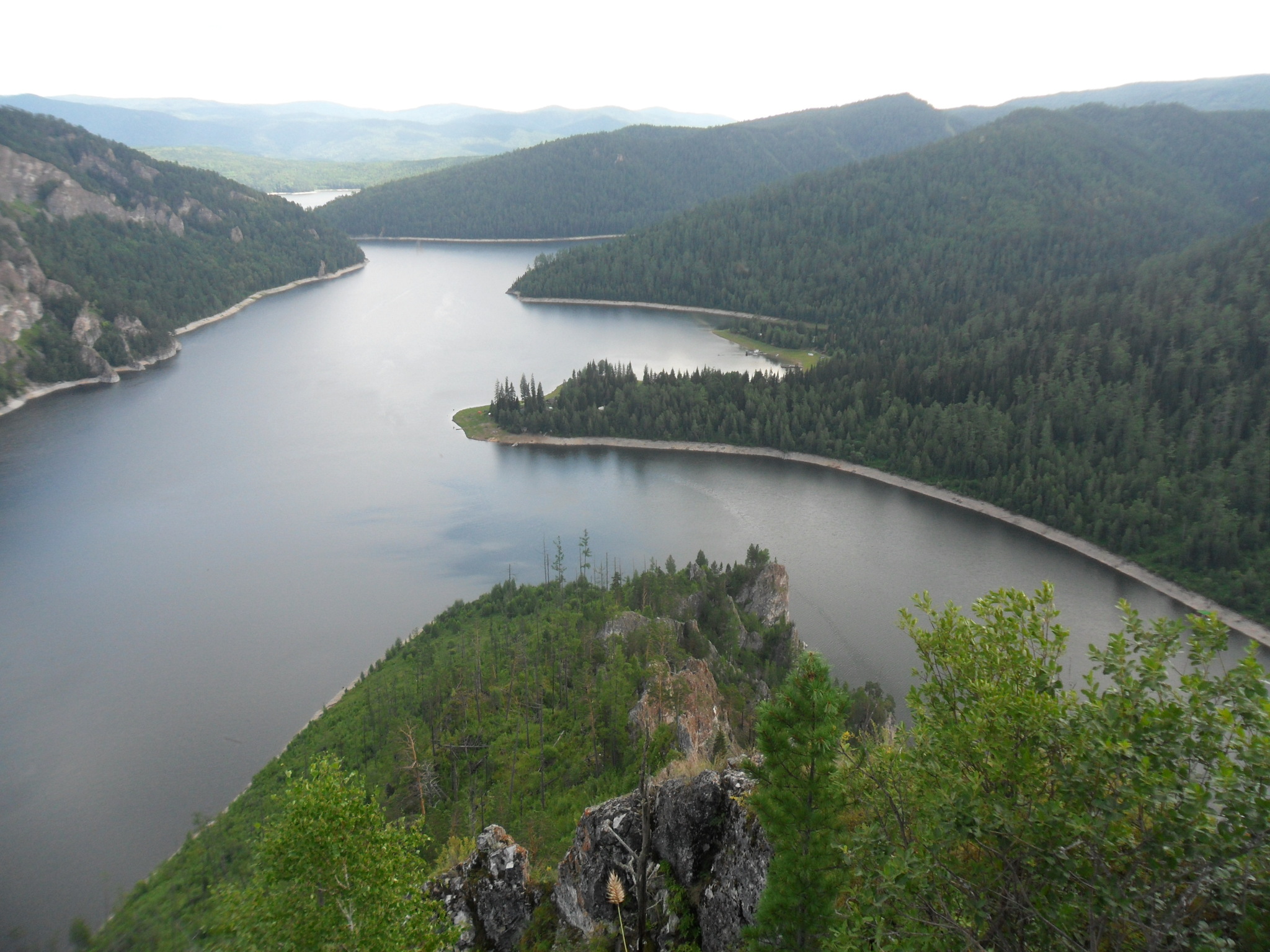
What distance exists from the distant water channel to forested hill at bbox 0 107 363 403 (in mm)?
13783

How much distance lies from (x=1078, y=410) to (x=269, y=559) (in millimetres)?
86884

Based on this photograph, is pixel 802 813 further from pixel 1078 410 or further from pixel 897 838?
pixel 1078 410

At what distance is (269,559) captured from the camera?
7194 centimetres

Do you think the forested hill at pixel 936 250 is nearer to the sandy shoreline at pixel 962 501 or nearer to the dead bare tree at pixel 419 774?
the sandy shoreline at pixel 962 501

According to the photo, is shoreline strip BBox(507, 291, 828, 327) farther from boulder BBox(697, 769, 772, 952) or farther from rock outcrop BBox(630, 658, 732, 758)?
boulder BBox(697, 769, 772, 952)

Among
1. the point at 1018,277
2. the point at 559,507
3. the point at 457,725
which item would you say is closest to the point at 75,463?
the point at 559,507

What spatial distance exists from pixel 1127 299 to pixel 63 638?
413ft

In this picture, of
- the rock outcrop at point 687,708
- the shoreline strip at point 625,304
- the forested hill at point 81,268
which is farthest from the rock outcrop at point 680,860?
the shoreline strip at point 625,304

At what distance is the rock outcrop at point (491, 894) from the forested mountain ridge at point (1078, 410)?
65.9 meters

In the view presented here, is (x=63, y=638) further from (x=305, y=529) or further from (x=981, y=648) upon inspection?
(x=981, y=648)

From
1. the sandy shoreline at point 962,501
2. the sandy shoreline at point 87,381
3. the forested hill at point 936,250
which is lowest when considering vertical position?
the sandy shoreline at point 962,501

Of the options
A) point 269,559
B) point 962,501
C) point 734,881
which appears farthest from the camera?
point 962,501

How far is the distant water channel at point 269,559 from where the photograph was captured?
149 ft

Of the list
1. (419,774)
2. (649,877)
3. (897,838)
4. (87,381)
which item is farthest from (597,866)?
(87,381)
